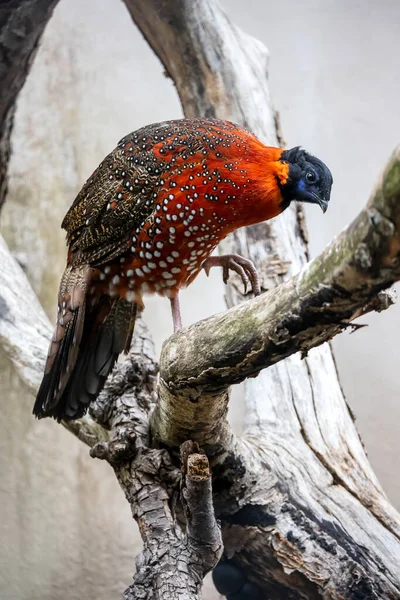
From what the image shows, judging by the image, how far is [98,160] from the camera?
4105 mm

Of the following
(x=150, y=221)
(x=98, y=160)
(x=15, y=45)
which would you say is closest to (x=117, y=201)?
(x=150, y=221)

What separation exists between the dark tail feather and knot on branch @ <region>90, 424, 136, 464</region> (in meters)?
0.20

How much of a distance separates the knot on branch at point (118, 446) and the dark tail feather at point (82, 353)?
203mm

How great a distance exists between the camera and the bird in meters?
2.00

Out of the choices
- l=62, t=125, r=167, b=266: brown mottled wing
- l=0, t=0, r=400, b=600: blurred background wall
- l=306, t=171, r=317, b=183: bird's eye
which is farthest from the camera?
l=0, t=0, r=400, b=600: blurred background wall

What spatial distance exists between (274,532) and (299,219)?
4.67ft

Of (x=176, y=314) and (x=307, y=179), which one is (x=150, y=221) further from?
(x=307, y=179)

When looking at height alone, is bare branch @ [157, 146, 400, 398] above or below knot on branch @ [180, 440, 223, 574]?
above

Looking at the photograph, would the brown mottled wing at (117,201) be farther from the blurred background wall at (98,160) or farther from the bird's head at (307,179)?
the blurred background wall at (98,160)

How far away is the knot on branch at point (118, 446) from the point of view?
2.06 m

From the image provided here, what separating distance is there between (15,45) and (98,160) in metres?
1.24

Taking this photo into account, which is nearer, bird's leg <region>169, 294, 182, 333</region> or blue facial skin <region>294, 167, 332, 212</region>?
blue facial skin <region>294, 167, 332, 212</region>

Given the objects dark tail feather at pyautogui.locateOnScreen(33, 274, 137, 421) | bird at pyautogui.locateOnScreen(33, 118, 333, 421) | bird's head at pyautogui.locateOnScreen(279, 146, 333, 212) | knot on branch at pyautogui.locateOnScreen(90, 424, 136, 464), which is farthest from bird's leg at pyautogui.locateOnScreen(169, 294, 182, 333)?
bird's head at pyautogui.locateOnScreen(279, 146, 333, 212)

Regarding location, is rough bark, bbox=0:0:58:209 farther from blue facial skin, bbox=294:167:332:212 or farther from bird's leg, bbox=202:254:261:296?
blue facial skin, bbox=294:167:332:212
